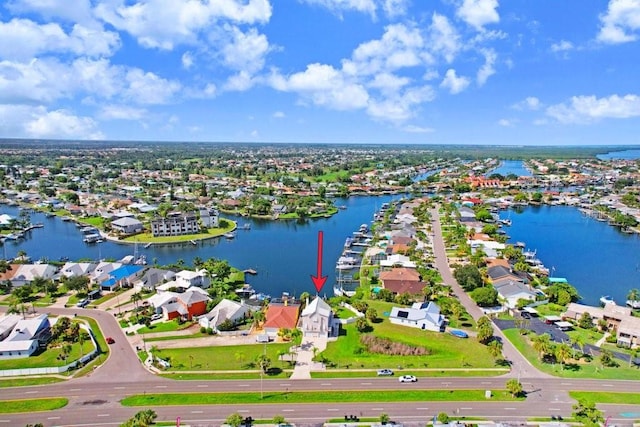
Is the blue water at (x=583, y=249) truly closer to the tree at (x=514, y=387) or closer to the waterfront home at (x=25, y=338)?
the tree at (x=514, y=387)

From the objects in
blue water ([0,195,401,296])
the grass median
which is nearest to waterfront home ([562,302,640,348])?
the grass median

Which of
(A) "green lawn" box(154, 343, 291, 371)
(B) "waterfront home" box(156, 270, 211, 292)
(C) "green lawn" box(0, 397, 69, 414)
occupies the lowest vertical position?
(C) "green lawn" box(0, 397, 69, 414)

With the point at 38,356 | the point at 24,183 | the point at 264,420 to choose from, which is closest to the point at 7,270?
the point at 38,356

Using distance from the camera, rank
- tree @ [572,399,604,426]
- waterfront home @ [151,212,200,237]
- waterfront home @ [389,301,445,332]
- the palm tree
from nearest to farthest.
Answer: tree @ [572,399,604,426] < the palm tree < waterfront home @ [389,301,445,332] < waterfront home @ [151,212,200,237]

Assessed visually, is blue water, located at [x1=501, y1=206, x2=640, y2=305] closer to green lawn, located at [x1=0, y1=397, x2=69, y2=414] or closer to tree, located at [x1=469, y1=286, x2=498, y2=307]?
tree, located at [x1=469, y1=286, x2=498, y2=307]

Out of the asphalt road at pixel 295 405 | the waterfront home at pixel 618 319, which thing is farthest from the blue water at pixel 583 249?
the asphalt road at pixel 295 405

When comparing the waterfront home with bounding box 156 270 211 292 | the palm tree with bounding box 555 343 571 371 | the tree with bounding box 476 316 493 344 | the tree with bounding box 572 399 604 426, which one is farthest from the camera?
the waterfront home with bounding box 156 270 211 292
